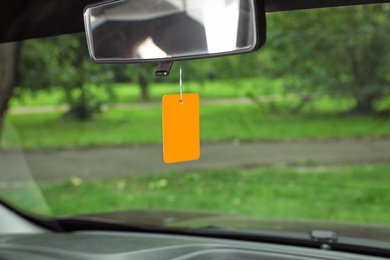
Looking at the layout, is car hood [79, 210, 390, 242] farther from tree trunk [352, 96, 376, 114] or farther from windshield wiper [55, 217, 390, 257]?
tree trunk [352, 96, 376, 114]

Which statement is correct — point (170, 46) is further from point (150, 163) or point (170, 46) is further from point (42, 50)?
point (150, 163)

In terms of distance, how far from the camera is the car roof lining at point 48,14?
2.36 meters

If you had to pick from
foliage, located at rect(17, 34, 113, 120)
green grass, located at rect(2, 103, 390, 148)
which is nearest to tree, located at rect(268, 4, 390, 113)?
green grass, located at rect(2, 103, 390, 148)

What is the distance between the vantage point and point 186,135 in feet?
6.70

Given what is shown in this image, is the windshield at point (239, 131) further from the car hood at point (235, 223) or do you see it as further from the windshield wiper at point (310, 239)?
the windshield wiper at point (310, 239)

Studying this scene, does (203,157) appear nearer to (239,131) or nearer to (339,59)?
(239,131)

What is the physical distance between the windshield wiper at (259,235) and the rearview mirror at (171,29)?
121 cm

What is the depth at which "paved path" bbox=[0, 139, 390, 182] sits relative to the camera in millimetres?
8562

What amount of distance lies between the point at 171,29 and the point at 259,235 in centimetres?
130

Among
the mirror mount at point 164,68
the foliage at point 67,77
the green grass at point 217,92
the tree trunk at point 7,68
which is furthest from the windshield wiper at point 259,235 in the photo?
the green grass at point 217,92

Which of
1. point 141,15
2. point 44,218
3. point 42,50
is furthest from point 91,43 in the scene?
point 42,50

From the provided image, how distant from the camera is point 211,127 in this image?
9500 millimetres

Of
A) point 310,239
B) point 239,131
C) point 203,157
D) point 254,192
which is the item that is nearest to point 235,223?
point 310,239

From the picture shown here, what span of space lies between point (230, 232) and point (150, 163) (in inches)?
229
